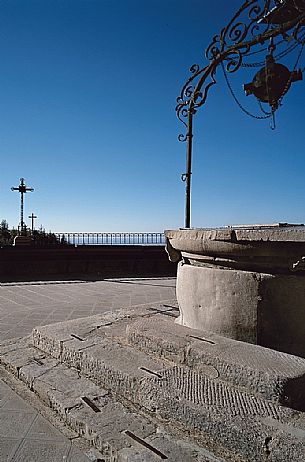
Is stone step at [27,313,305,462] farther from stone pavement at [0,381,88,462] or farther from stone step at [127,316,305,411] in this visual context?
stone pavement at [0,381,88,462]

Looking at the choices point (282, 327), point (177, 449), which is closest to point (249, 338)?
point (282, 327)

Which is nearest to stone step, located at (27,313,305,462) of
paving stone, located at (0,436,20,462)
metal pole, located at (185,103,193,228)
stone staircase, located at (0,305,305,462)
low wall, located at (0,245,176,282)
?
stone staircase, located at (0,305,305,462)

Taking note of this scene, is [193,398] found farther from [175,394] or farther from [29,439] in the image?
[29,439]

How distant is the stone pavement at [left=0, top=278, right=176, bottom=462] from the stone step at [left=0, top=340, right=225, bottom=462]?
0.09 m

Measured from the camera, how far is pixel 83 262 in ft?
34.1

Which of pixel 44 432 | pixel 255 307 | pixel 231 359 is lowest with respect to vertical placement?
pixel 44 432

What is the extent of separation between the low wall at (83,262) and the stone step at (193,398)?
672 centimetres

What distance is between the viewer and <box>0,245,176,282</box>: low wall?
31.0ft

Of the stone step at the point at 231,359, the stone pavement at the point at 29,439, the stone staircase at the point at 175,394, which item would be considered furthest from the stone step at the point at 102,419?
the stone step at the point at 231,359

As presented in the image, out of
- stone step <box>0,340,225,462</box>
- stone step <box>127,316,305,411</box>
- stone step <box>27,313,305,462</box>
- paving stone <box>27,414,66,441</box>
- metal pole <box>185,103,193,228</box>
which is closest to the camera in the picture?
stone step <box>27,313,305,462</box>

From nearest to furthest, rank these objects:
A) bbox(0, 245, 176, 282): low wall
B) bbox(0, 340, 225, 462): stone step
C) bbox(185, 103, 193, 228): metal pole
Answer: bbox(0, 340, 225, 462): stone step, bbox(185, 103, 193, 228): metal pole, bbox(0, 245, 176, 282): low wall

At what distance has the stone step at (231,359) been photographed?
1.78 metres

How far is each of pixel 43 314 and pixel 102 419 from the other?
3.12 meters

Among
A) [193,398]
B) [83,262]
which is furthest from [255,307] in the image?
[83,262]
